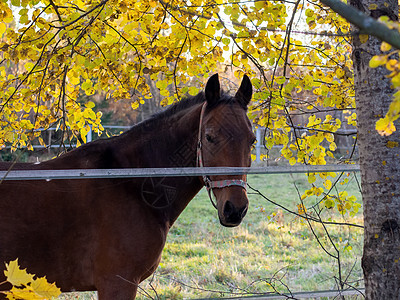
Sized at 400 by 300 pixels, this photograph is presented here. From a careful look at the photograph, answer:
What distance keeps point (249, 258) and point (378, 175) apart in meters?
4.06

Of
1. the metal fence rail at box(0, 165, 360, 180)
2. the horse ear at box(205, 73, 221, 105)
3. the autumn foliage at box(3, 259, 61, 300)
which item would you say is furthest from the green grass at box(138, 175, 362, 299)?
the autumn foliage at box(3, 259, 61, 300)

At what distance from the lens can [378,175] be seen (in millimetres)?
1903

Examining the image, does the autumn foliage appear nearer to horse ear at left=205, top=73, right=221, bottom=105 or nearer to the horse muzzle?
the horse muzzle

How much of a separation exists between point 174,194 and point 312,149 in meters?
1.20

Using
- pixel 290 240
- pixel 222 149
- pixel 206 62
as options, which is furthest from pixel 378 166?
pixel 290 240

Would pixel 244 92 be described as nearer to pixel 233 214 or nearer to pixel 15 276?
pixel 233 214

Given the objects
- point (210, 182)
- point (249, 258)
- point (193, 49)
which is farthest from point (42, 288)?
point (249, 258)

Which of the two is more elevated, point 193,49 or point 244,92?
point 193,49

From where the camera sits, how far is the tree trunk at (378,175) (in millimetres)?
1844

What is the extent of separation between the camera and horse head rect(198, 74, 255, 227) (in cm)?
253

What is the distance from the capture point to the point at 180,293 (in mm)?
4430

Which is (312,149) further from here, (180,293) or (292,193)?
(292,193)

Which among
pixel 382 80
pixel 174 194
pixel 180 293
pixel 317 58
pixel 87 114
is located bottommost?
pixel 180 293

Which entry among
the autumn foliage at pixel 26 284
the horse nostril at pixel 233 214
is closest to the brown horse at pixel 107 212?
the horse nostril at pixel 233 214
